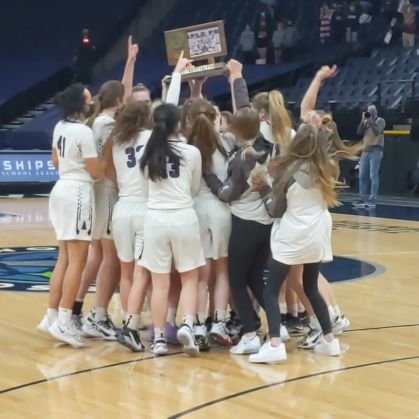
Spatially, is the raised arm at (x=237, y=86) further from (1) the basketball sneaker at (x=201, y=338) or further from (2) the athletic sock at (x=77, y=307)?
(2) the athletic sock at (x=77, y=307)

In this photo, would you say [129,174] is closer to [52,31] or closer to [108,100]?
[108,100]

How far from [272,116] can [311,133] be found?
1.51 feet

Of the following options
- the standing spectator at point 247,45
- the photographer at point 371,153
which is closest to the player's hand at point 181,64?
the photographer at point 371,153

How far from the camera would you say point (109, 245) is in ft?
20.6

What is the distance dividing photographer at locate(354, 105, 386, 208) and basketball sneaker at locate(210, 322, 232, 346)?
1023cm

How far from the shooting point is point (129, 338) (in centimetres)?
579

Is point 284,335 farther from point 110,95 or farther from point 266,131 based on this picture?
point 110,95

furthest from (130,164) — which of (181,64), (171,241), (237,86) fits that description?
(237,86)

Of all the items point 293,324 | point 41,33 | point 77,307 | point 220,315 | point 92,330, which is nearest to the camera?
point 220,315

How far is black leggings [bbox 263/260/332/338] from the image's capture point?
18.6 feet

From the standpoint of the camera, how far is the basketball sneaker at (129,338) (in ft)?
19.0

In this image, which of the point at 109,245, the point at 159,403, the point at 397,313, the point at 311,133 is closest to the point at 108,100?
the point at 109,245

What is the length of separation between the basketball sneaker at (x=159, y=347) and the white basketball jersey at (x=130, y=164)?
0.87 metres

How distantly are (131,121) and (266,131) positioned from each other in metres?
0.86
